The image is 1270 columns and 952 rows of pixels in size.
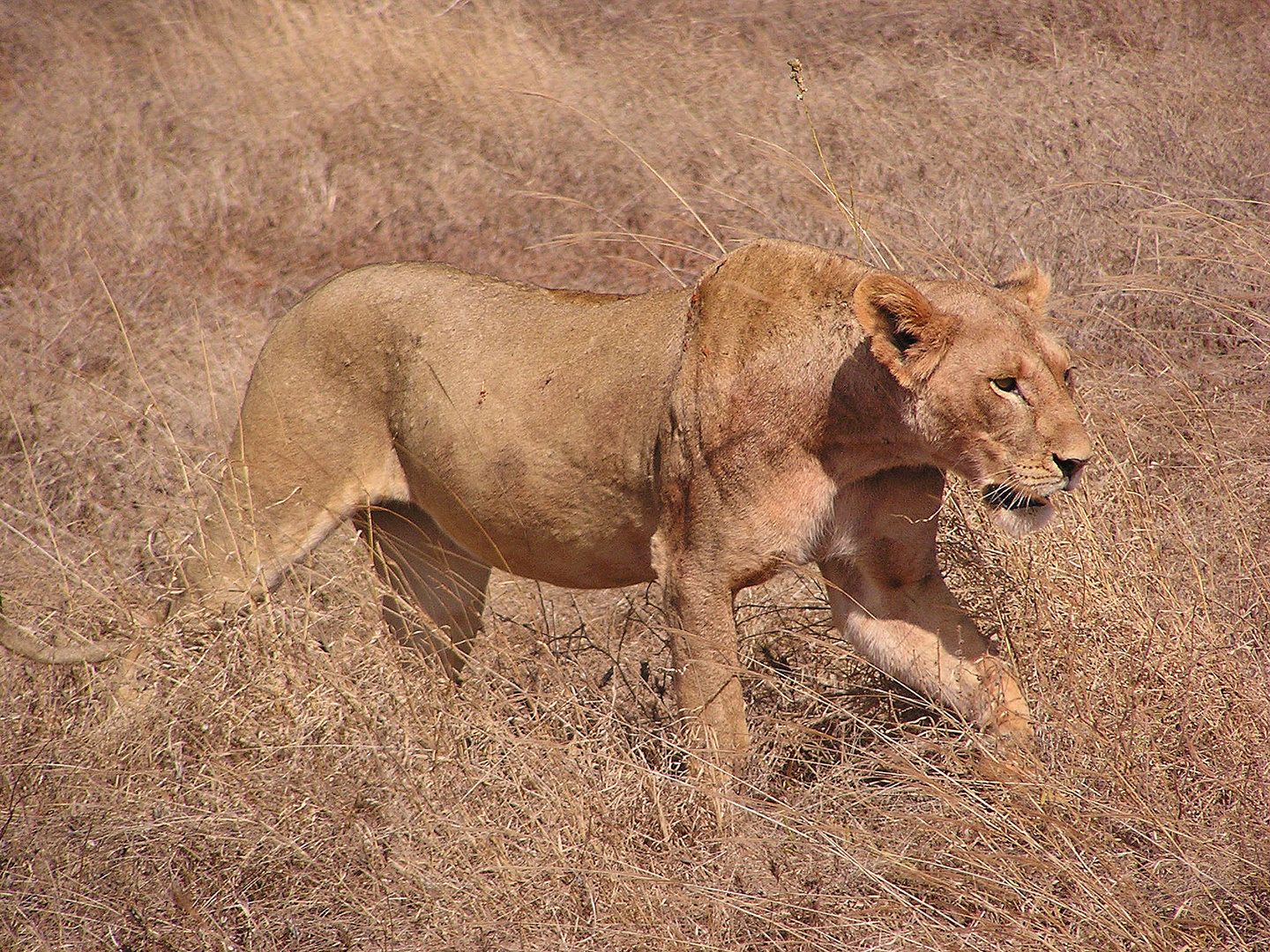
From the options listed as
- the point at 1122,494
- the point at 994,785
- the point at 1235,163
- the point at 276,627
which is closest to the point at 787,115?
the point at 1235,163

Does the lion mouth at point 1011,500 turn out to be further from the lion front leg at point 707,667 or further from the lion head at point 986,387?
the lion front leg at point 707,667

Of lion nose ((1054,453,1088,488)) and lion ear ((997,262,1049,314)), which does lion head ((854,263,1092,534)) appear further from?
lion ear ((997,262,1049,314))

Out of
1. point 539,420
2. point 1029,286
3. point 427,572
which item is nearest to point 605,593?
point 427,572

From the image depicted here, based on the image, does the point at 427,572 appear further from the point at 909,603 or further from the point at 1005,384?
the point at 1005,384

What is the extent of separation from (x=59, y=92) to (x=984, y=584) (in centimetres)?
820

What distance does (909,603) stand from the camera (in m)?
3.73

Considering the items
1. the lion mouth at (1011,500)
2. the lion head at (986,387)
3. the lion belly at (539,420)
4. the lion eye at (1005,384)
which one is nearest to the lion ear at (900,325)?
the lion head at (986,387)

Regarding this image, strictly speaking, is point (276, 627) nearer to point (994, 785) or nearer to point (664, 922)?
point (664, 922)

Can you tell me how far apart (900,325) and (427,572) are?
2.64 metres

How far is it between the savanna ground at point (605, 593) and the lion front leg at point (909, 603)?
134 millimetres

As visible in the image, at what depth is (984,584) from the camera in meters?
4.07

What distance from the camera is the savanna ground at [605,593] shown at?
10.4 ft

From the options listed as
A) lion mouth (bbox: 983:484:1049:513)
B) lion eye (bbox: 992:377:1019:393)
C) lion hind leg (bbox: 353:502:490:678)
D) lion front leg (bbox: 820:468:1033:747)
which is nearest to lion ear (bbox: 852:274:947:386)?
lion eye (bbox: 992:377:1019:393)

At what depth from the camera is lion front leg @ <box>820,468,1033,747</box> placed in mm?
3588
